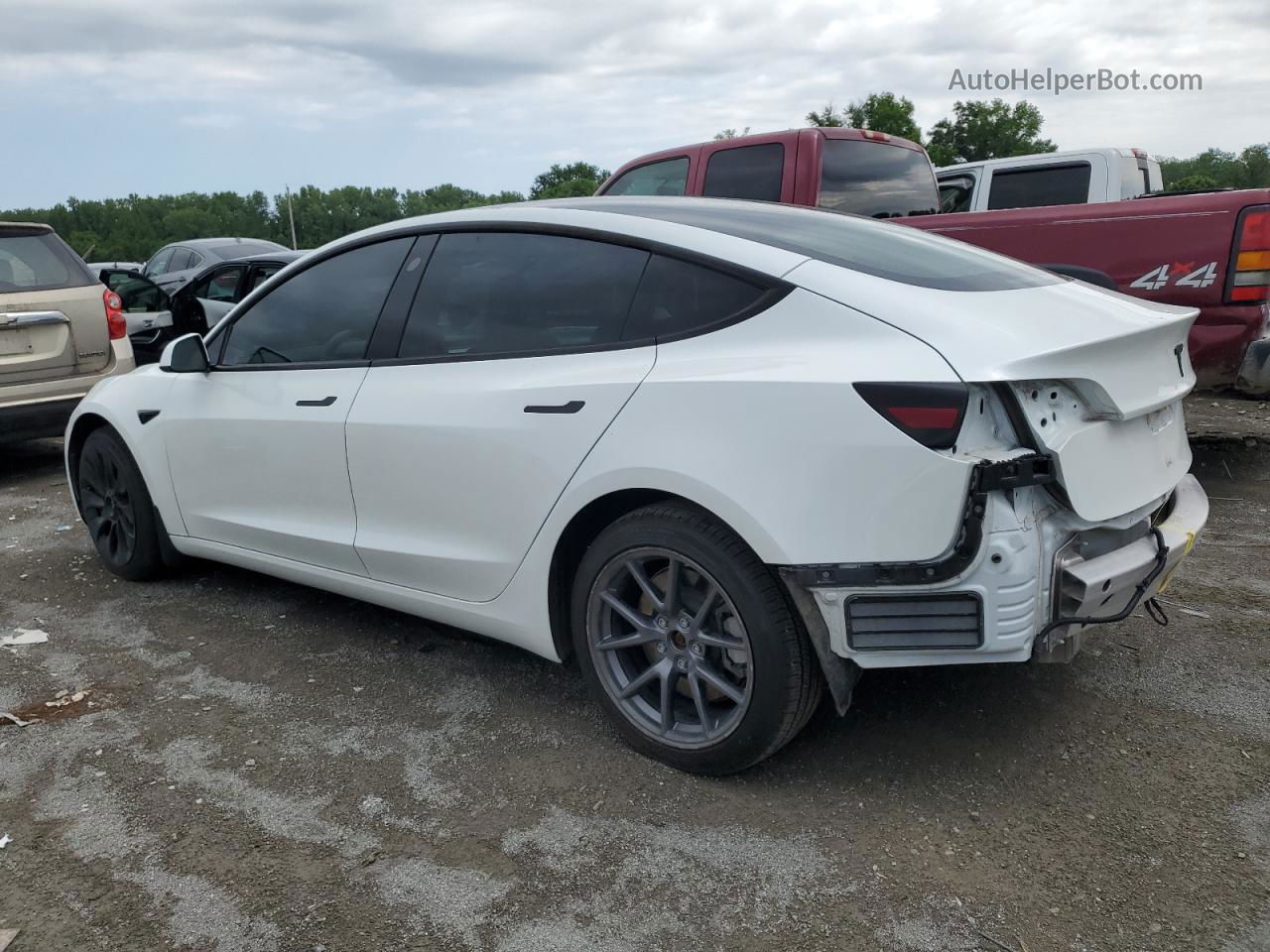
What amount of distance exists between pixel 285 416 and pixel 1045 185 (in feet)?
22.1

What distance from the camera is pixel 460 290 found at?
3.49 metres

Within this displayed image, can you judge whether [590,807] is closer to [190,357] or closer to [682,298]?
[682,298]

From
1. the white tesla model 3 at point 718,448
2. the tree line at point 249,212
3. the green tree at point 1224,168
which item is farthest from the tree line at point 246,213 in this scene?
the white tesla model 3 at point 718,448

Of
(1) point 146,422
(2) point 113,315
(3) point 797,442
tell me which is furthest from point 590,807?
(2) point 113,315

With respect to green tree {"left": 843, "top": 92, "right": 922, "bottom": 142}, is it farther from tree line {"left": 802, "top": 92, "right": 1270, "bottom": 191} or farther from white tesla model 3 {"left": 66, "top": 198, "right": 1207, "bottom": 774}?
white tesla model 3 {"left": 66, "top": 198, "right": 1207, "bottom": 774}

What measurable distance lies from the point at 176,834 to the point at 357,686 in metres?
0.97

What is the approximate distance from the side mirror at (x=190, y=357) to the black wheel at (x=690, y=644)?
2.11 metres

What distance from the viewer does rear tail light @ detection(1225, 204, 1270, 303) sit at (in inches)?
208

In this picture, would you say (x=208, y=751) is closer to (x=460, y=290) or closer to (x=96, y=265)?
(x=460, y=290)

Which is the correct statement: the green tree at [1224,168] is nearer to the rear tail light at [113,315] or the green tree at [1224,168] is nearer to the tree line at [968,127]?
the tree line at [968,127]

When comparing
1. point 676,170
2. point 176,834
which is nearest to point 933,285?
point 176,834

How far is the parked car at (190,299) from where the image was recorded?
9.23 meters

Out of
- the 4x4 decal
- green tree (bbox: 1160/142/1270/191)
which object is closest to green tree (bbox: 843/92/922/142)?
green tree (bbox: 1160/142/1270/191)

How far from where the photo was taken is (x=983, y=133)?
37188mm
